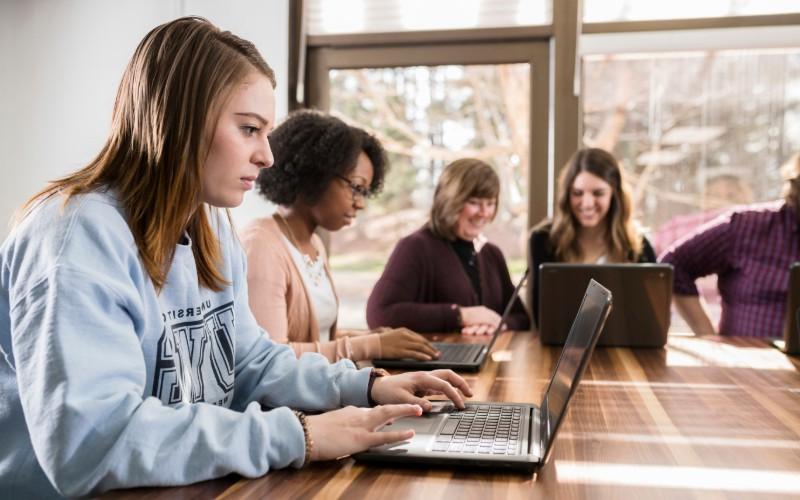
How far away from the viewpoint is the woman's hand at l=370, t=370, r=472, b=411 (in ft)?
3.74

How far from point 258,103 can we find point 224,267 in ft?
0.95

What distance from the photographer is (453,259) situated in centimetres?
288

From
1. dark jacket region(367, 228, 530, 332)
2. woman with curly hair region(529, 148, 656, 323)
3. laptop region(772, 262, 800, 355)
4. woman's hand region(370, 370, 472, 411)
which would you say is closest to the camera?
woman's hand region(370, 370, 472, 411)

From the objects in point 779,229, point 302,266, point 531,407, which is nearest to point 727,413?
point 531,407

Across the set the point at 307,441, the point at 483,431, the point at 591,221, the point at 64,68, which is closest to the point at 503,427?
the point at 483,431

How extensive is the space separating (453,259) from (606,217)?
24.0 inches

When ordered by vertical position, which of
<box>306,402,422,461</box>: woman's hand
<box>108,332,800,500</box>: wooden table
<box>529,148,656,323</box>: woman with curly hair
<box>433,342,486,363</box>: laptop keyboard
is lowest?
<box>108,332,800,500</box>: wooden table

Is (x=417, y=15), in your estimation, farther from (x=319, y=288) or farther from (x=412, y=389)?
(x=412, y=389)

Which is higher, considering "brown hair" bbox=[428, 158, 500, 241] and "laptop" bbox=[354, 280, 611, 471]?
"brown hair" bbox=[428, 158, 500, 241]

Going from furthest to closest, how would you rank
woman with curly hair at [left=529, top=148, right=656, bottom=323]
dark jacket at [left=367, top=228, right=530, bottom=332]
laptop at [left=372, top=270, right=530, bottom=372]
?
woman with curly hair at [left=529, top=148, right=656, bottom=323]
dark jacket at [left=367, top=228, right=530, bottom=332]
laptop at [left=372, top=270, right=530, bottom=372]

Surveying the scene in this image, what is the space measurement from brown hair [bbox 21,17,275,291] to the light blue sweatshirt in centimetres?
3

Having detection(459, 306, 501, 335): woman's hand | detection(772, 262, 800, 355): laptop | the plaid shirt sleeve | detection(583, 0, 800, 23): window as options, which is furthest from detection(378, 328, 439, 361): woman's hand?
detection(583, 0, 800, 23): window

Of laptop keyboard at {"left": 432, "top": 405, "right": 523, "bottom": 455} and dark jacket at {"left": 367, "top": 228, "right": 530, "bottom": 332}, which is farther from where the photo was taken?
dark jacket at {"left": 367, "top": 228, "right": 530, "bottom": 332}

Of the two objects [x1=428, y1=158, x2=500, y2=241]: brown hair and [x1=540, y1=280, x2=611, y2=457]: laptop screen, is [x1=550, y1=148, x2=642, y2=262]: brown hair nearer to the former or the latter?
[x1=428, y1=158, x2=500, y2=241]: brown hair
